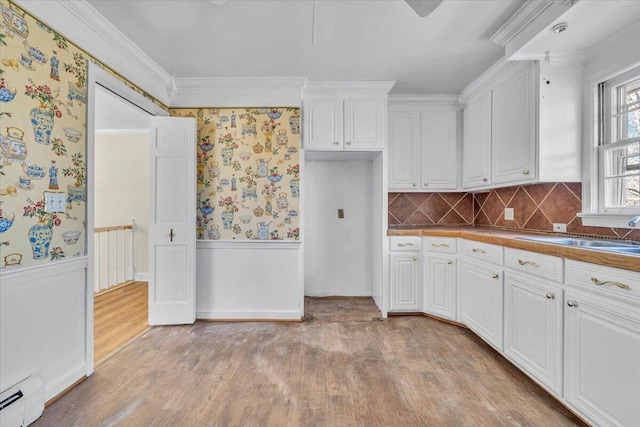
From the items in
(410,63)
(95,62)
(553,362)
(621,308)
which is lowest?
(553,362)

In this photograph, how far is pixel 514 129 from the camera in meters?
2.53

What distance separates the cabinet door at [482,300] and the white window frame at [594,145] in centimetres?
75

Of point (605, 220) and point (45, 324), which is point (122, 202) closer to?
point (45, 324)

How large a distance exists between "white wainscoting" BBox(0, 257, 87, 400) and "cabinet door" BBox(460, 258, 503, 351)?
2940 millimetres

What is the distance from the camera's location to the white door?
293 cm

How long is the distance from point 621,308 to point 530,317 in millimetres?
600

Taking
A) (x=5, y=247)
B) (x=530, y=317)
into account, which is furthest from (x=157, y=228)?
(x=530, y=317)

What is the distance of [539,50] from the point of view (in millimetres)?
2123

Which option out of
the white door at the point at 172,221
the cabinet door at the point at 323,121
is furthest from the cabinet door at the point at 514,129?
the white door at the point at 172,221

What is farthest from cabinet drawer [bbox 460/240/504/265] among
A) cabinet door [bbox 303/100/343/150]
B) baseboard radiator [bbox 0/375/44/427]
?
baseboard radiator [bbox 0/375/44/427]

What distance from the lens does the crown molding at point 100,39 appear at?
177cm

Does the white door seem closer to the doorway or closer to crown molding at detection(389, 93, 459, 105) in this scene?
Result: the doorway

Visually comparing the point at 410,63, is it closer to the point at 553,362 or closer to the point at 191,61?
the point at 191,61

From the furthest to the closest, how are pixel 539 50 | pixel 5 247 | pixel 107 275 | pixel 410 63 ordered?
pixel 107 275 < pixel 410 63 < pixel 539 50 < pixel 5 247
